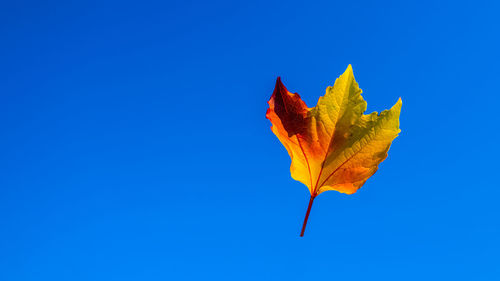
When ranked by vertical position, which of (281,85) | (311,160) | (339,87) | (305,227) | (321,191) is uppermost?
(339,87)

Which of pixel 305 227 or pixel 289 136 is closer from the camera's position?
pixel 305 227

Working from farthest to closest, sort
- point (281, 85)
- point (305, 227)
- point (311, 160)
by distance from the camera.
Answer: point (311, 160) < point (281, 85) < point (305, 227)

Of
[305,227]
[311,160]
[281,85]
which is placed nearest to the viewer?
[305,227]

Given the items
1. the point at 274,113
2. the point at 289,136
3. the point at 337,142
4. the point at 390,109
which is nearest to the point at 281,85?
the point at 274,113

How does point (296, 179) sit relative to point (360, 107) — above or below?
below

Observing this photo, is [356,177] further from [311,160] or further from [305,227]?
[305,227]

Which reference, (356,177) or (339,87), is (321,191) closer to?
(356,177)
